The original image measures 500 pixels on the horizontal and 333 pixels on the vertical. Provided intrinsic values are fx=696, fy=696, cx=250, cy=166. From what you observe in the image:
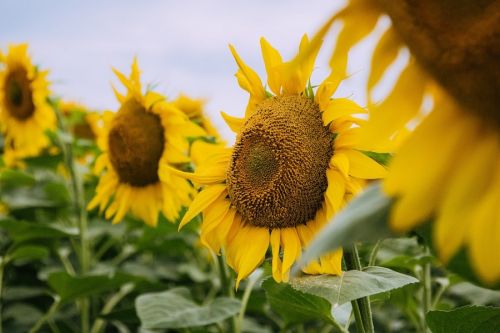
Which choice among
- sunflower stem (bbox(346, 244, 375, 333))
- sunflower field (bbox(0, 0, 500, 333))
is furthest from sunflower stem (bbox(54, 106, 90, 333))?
sunflower stem (bbox(346, 244, 375, 333))

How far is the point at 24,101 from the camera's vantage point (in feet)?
8.61

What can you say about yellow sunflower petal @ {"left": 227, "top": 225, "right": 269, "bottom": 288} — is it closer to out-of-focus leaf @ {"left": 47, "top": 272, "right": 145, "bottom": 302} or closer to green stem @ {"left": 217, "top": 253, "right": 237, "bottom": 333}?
green stem @ {"left": 217, "top": 253, "right": 237, "bottom": 333}

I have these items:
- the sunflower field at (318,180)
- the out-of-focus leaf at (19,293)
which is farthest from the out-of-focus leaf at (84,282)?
the out-of-focus leaf at (19,293)

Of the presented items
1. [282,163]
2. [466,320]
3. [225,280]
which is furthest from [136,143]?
[466,320]

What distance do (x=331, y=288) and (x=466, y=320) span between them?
20 cm

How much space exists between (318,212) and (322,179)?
0.05 m

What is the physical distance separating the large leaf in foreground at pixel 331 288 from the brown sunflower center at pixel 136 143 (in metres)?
0.72

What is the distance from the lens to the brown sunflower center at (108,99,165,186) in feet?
5.68

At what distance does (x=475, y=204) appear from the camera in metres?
0.46

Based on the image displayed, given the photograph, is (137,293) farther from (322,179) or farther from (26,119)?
(322,179)

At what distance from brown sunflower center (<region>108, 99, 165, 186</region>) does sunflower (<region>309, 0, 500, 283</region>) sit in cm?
124

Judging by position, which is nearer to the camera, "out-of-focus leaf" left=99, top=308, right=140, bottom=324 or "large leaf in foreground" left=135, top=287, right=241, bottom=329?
"large leaf in foreground" left=135, top=287, right=241, bottom=329

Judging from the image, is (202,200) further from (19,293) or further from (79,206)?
(19,293)

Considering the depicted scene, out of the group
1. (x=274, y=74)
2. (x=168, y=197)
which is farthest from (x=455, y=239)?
(x=168, y=197)
